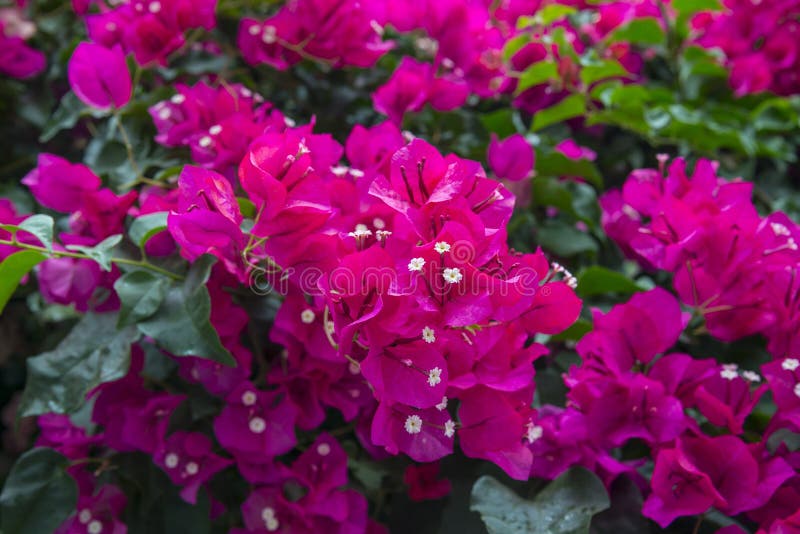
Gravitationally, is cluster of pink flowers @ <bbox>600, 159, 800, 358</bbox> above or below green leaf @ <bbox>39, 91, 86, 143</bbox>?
above

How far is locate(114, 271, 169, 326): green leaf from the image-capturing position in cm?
62

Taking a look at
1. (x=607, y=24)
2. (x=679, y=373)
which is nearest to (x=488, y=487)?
(x=679, y=373)

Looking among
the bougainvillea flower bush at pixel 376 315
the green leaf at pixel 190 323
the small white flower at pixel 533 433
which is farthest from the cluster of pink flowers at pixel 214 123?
the small white flower at pixel 533 433

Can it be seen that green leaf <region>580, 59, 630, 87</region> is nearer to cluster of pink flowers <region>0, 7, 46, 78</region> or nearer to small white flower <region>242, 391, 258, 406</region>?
small white flower <region>242, 391, 258, 406</region>

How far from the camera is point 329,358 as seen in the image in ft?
2.08

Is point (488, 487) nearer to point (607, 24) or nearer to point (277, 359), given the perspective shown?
point (277, 359)

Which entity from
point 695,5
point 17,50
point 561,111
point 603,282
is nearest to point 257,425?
point 603,282

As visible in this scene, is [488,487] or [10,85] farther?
[10,85]

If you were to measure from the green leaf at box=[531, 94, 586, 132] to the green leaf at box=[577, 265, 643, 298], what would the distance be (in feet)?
1.03

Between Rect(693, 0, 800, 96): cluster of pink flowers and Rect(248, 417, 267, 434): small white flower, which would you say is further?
Rect(693, 0, 800, 96): cluster of pink flowers

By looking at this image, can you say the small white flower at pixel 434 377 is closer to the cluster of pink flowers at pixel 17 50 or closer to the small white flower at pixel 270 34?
the small white flower at pixel 270 34

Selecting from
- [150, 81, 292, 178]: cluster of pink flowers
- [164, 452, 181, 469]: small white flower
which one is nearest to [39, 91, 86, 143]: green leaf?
[150, 81, 292, 178]: cluster of pink flowers

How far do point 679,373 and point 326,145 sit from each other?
37 cm

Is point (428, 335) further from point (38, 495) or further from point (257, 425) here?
point (38, 495)
